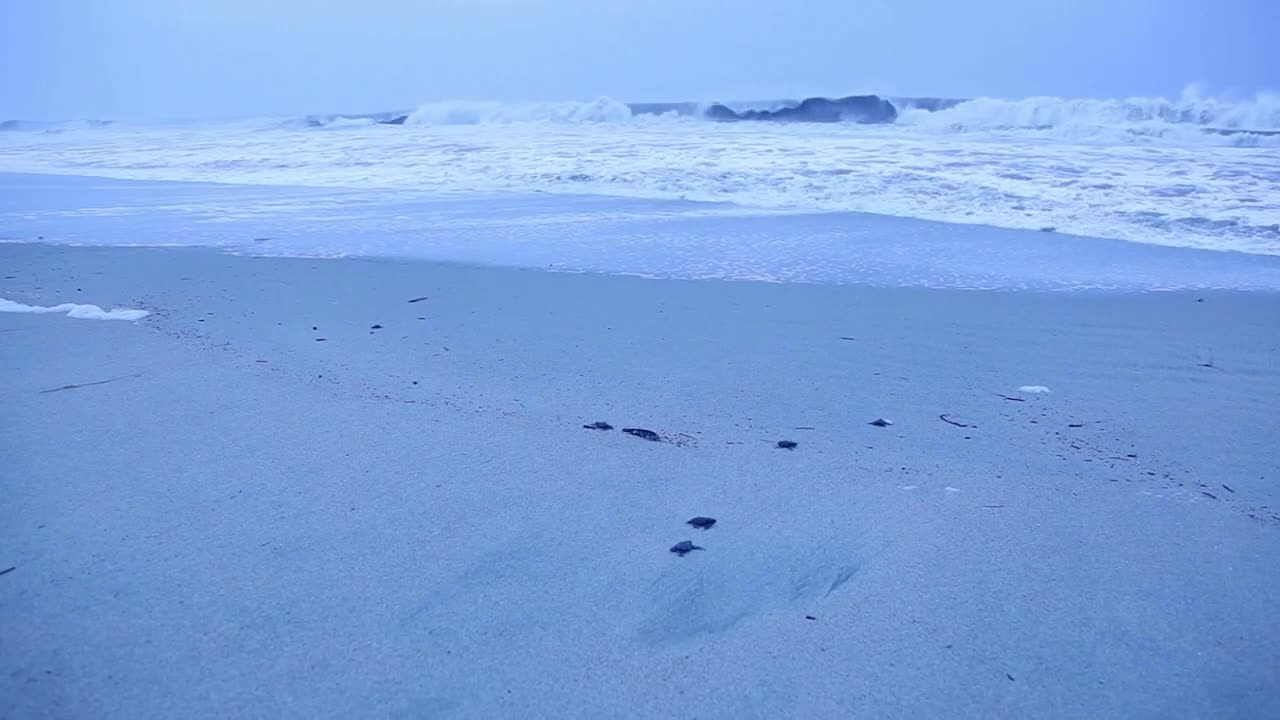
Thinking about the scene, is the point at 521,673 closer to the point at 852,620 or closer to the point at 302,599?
the point at 302,599

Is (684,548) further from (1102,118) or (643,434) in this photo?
(1102,118)

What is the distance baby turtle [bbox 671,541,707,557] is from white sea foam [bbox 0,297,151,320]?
3.01 meters

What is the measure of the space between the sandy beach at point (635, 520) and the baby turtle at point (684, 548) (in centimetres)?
3

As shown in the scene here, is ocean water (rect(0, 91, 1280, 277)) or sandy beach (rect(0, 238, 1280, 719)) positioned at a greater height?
ocean water (rect(0, 91, 1280, 277))

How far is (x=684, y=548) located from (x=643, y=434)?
2.29ft

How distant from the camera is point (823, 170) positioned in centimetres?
914

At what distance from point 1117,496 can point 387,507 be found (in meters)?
1.78

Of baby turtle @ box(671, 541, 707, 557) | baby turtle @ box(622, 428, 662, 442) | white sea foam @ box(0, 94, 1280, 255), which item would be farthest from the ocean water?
baby turtle @ box(671, 541, 707, 557)

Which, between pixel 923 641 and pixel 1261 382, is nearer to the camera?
pixel 923 641

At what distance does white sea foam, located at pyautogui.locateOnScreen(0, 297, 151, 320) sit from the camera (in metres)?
3.80

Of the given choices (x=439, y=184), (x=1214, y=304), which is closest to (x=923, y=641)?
(x=1214, y=304)

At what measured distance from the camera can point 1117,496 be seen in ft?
7.06

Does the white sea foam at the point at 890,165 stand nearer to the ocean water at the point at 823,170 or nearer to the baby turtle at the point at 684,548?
the ocean water at the point at 823,170

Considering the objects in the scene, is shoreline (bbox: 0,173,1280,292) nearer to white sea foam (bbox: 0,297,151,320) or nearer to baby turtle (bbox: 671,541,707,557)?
white sea foam (bbox: 0,297,151,320)
